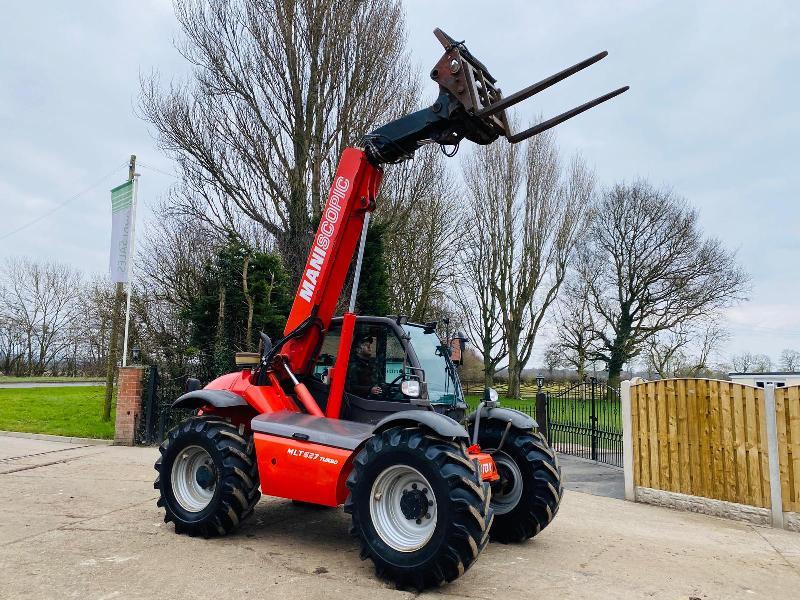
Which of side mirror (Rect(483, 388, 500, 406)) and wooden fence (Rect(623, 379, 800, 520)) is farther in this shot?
wooden fence (Rect(623, 379, 800, 520))

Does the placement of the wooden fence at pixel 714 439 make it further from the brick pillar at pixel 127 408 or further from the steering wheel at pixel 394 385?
the brick pillar at pixel 127 408

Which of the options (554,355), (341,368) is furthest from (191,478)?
(554,355)

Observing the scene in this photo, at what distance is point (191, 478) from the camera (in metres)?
5.84

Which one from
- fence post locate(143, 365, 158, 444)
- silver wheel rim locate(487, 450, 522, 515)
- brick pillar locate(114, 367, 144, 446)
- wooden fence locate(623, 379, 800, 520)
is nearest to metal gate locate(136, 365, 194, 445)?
fence post locate(143, 365, 158, 444)

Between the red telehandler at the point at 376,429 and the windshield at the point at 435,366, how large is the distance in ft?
0.06

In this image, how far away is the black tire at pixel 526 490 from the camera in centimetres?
557

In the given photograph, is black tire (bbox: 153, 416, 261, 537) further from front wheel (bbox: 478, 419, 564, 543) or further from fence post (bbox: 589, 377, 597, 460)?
fence post (bbox: 589, 377, 597, 460)

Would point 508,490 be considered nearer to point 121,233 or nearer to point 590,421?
point 590,421

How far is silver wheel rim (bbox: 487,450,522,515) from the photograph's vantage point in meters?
5.66

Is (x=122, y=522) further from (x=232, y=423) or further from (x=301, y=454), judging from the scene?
(x=301, y=454)

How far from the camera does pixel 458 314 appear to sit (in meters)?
31.2

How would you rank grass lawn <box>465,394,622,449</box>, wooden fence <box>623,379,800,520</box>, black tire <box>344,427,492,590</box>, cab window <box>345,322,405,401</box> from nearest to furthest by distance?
1. black tire <box>344,427,492,590</box>
2. cab window <box>345,322,405,401</box>
3. wooden fence <box>623,379,800,520</box>
4. grass lawn <box>465,394,622,449</box>

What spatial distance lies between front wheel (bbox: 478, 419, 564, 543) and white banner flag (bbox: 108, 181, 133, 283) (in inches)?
421

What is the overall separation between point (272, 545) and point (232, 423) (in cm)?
129
